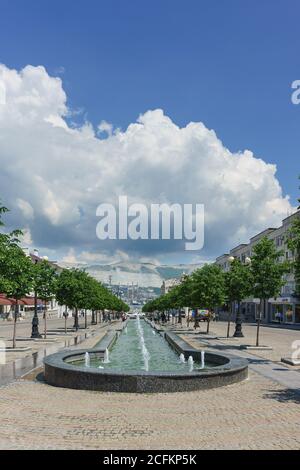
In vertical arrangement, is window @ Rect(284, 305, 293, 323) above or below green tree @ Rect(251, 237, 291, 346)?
below

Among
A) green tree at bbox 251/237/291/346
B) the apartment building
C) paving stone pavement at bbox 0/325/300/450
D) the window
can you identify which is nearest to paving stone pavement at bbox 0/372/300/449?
paving stone pavement at bbox 0/325/300/450

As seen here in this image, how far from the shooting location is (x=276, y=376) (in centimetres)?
1719

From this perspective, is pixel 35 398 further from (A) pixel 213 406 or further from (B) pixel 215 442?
(B) pixel 215 442

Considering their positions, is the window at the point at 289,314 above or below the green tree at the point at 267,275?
below

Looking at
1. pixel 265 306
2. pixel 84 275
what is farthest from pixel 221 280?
pixel 265 306

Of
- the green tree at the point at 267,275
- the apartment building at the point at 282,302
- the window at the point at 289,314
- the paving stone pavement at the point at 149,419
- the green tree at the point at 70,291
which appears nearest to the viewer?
the paving stone pavement at the point at 149,419

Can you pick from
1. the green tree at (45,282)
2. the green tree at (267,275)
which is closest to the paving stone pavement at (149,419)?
the green tree at (267,275)

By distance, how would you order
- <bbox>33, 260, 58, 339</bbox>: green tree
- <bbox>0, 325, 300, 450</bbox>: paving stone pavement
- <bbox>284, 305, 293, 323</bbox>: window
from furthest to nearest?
1. <bbox>284, 305, 293, 323</bbox>: window
2. <bbox>33, 260, 58, 339</bbox>: green tree
3. <bbox>0, 325, 300, 450</bbox>: paving stone pavement

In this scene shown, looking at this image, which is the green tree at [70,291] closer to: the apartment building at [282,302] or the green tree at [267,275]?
the green tree at [267,275]

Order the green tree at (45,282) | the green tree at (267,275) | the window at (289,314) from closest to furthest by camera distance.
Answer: the green tree at (267,275) < the green tree at (45,282) < the window at (289,314)

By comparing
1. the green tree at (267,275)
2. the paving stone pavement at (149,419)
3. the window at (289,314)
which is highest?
the green tree at (267,275)

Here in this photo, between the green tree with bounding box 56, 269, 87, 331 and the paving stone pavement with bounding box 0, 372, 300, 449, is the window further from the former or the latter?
the paving stone pavement with bounding box 0, 372, 300, 449

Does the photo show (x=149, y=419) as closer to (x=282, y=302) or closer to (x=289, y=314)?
(x=289, y=314)

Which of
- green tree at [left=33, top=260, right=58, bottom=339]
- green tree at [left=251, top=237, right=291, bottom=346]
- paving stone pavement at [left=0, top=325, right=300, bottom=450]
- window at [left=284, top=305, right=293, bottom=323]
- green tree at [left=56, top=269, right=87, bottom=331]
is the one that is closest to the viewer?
paving stone pavement at [left=0, top=325, right=300, bottom=450]
